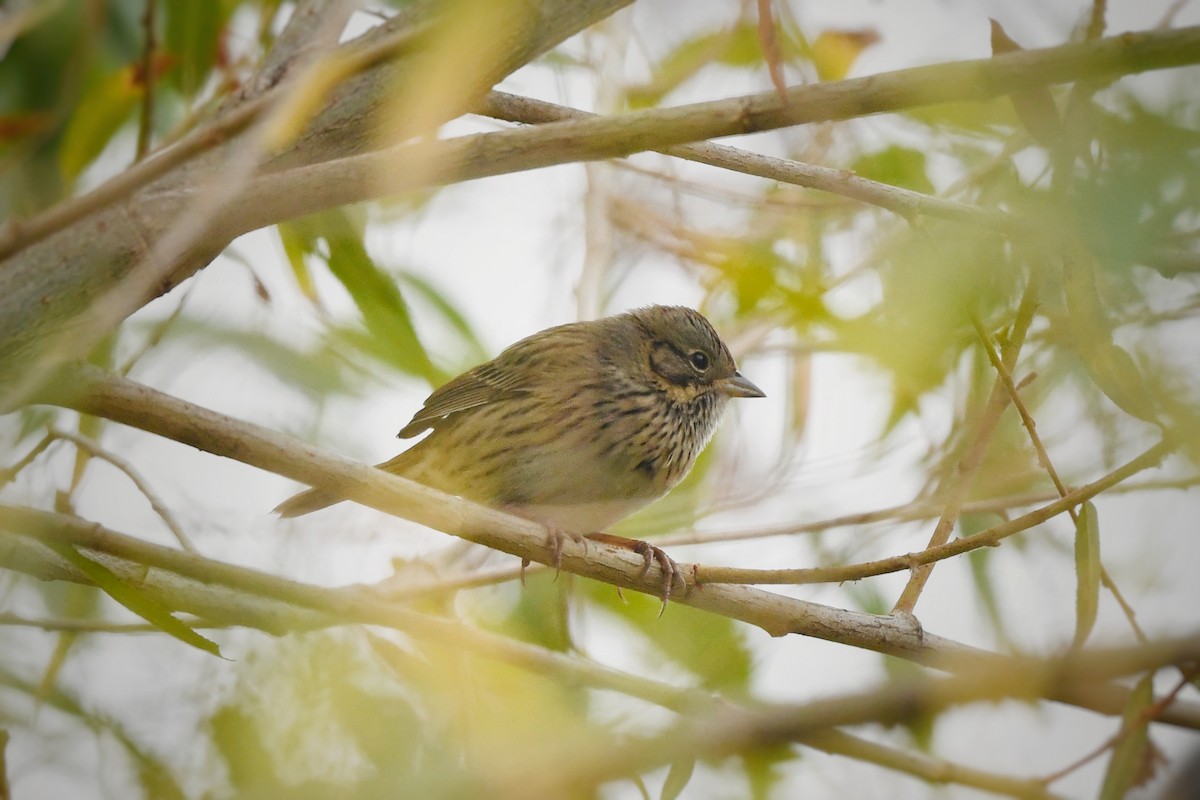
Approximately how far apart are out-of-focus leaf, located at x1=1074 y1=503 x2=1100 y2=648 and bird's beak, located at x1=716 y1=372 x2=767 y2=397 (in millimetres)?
2310

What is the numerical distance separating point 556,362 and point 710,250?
0.68 meters

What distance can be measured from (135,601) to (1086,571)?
5.41ft

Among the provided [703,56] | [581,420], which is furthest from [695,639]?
[703,56]

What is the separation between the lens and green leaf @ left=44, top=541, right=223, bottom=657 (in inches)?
86.7

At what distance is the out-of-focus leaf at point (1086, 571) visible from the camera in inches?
75.8

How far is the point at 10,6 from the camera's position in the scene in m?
3.50

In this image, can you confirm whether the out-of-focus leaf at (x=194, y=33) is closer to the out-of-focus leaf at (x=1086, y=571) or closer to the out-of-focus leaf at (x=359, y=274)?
the out-of-focus leaf at (x=359, y=274)

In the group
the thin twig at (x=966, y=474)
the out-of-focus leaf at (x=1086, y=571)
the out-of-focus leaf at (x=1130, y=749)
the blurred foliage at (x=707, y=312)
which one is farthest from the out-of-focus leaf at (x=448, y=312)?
the out-of-focus leaf at (x=1130, y=749)

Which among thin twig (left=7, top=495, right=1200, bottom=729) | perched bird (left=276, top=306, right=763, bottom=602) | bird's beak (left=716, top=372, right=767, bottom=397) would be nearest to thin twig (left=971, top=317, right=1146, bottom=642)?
thin twig (left=7, top=495, right=1200, bottom=729)

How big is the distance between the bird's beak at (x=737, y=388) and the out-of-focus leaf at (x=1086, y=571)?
2.31m

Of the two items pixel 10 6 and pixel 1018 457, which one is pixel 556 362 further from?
pixel 10 6

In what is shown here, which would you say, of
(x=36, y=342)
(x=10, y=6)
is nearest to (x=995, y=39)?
(x=36, y=342)

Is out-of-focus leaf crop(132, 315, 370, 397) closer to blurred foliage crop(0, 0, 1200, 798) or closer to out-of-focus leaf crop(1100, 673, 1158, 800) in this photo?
blurred foliage crop(0, 0, 1200, 798)

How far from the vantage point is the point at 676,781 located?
2.05 meters
